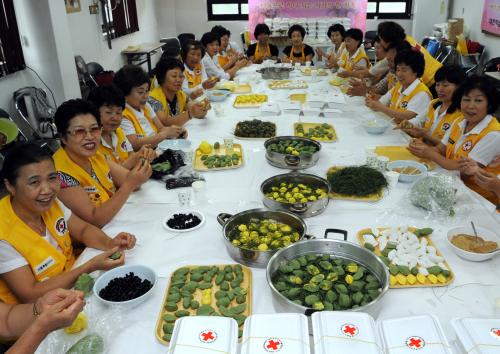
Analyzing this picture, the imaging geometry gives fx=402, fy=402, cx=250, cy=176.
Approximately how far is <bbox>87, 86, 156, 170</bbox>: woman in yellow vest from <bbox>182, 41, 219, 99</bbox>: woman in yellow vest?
5.81ft

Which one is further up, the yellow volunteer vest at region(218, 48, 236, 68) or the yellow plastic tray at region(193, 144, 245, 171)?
the yellow volunteer vest at region(218, 48, 236, 68)

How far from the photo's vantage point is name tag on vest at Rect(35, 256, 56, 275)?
168cm

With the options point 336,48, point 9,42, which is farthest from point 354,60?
→ point 9,42

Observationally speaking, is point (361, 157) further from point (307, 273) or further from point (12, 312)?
point (12, 312)

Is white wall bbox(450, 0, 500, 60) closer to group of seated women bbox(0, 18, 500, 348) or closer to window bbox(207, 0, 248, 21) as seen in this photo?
group of seated women bbox(0, 18, 500, 348)

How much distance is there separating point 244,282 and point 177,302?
27 centimetres

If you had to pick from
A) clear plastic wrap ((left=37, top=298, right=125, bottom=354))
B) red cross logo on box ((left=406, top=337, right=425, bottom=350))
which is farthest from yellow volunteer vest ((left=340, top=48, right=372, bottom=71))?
red cross logo on box ((left=406, top=337, right=425, bottom=350))

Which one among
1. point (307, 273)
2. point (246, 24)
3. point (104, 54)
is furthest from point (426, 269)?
point (246, 24)

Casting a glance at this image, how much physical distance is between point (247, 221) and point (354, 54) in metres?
4.47

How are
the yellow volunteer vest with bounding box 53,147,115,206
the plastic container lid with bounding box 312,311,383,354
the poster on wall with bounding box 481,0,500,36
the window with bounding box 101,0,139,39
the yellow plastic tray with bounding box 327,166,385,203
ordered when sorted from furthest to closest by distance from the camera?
the window with bounding box 101,0,139,39, the poster on wall with bounding box 481,0,500,36, the yellow plastic tray with bounding box 327,166,385,203, the yellow volunteer vest with bounding box 53,147,115,206, the plastic container lid with bounding box 312,311,383,354

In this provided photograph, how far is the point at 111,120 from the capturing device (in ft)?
8.46

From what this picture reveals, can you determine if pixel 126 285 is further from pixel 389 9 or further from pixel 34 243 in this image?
pixel 389 9

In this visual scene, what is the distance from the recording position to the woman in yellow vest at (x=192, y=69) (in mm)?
4416

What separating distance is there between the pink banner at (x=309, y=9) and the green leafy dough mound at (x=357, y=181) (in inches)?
314
